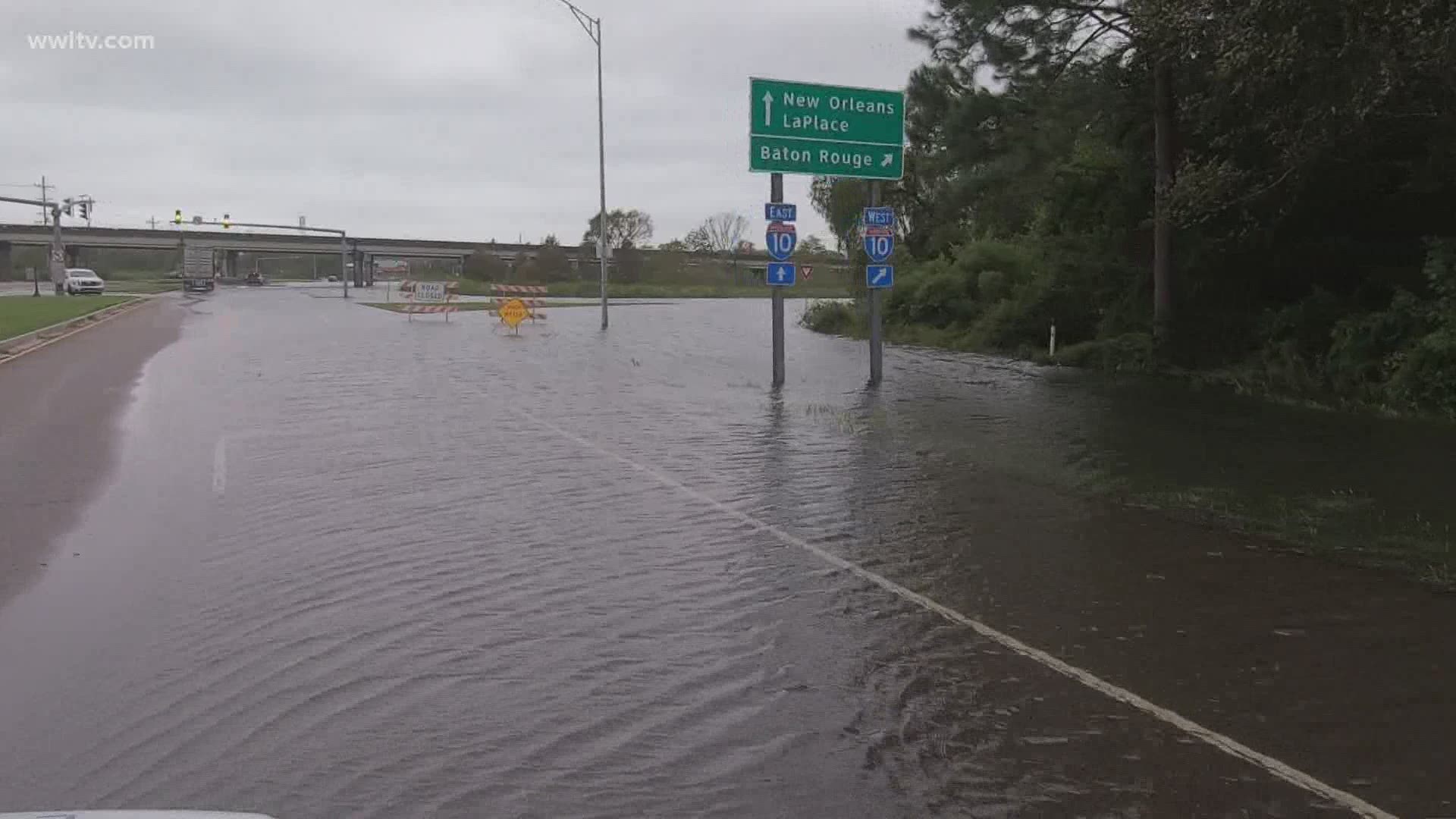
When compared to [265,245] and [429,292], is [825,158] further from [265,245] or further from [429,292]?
[265,245]

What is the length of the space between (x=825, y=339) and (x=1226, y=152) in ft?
53.9

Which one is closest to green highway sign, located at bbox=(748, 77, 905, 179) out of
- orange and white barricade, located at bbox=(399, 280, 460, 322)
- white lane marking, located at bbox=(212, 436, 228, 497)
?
white lane marking, located at bbox=(212, 436, 228, 497)

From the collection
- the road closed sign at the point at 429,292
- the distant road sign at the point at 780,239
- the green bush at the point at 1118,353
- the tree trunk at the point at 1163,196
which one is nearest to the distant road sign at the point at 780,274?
the distant road sign at the point at 780,239

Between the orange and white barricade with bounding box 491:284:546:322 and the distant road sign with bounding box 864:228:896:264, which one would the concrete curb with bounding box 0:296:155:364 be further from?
the distant road sign with bounding box 864:228:896:264

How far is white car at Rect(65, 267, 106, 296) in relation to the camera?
212 feet

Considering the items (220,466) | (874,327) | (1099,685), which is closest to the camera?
(1099,685)

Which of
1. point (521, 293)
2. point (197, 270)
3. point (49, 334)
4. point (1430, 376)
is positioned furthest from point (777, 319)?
point (197, 270)

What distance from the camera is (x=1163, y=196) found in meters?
19.2

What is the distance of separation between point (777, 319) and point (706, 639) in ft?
45.9

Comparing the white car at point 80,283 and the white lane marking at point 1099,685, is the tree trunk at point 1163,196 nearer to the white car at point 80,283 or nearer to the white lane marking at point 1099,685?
the white lane marking at point 1099,685

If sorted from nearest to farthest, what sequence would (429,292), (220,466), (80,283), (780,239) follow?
(220,466) < (780,239) < (429,292) < (80,283)

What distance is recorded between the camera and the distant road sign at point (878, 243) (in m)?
19.5

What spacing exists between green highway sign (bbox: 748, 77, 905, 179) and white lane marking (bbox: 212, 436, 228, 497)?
367 inches

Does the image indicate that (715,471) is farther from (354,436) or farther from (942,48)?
(942,48)
